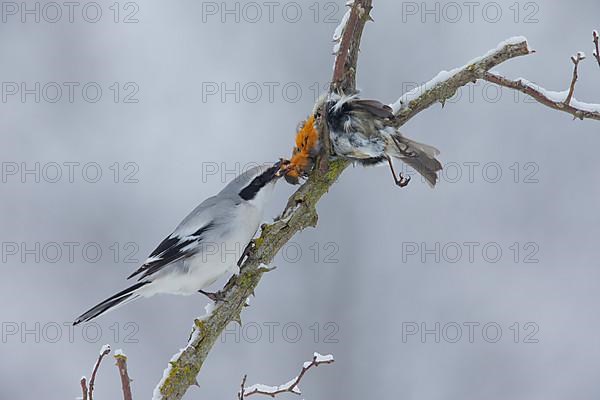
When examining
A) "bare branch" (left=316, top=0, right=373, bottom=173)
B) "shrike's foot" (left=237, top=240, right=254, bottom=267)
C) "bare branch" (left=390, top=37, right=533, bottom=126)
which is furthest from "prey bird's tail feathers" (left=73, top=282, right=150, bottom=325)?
"bare branch" (left=390, top=37, right=533, bottom=126)

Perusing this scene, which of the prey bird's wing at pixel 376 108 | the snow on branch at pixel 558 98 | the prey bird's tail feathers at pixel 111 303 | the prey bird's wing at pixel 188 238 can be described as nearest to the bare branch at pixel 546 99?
the snow on branch at pixel 558 98

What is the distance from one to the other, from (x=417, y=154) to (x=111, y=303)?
5.46 ft

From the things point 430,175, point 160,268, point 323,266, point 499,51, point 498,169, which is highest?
point 498,169

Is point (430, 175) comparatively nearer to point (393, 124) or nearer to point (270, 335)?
point (393, 124)

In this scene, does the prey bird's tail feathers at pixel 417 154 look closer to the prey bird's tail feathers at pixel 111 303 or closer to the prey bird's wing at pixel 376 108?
the prey bird's wing at pixel 376 108

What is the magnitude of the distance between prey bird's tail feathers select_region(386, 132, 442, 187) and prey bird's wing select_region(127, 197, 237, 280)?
942mm

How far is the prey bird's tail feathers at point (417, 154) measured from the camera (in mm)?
3768

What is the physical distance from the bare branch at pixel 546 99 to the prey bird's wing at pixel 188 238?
4.98 feet

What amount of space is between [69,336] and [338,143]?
535 centimetres

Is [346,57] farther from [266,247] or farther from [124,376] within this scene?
[124,376]

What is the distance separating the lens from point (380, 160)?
12.6 ft

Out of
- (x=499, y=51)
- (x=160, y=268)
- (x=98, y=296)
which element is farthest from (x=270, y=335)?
(x=499, y=51)

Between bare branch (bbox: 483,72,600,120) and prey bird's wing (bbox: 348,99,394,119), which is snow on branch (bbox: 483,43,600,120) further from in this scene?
prey bird's wing (bbox: 348,99,394,119)

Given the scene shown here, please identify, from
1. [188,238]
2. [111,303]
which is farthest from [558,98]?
[111,303]
